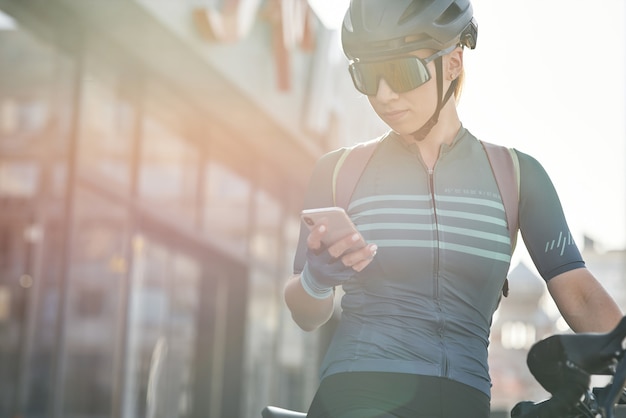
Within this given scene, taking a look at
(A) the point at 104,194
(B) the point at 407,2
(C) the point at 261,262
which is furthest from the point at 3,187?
(B) the point at 407,2

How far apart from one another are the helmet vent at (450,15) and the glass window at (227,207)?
10068mm

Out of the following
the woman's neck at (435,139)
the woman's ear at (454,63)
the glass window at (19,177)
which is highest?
the glass window at (19,177)

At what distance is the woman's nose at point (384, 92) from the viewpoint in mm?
2545

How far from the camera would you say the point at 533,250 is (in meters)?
2.61

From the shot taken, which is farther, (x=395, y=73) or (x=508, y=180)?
(x=508, y=180)

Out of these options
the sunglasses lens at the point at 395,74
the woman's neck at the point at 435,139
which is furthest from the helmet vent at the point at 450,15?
the woman's neck at the point at 435,139

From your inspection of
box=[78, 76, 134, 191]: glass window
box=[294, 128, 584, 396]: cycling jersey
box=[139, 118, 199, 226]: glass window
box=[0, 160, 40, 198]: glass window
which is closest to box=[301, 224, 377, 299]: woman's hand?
box=[294, 128, 584, 396]: cycling jersey

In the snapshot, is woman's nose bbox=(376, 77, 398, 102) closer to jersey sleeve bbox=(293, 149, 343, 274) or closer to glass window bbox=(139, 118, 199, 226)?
jersey sleeve bbox=(293, 149, 343, 274)

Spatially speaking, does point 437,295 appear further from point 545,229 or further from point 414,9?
point 414,9

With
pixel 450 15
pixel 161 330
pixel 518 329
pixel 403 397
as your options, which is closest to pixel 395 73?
pixel 450 15

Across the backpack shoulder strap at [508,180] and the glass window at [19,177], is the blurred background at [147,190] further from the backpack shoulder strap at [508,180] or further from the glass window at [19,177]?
the backpack shoulder strap at [508,180]

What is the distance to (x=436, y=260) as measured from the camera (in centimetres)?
252

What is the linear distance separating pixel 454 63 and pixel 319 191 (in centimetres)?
45

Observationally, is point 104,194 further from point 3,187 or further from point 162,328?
point 162,328
